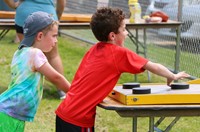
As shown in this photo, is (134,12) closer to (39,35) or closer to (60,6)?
(60,6)

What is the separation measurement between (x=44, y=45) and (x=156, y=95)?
89 centimetres

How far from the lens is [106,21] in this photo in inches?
159

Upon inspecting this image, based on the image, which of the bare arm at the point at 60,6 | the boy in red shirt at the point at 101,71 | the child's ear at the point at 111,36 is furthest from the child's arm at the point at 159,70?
the bare arm at the point at 60,6

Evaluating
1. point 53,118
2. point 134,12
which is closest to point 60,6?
point 134,12

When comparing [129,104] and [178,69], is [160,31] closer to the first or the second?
[178,69]

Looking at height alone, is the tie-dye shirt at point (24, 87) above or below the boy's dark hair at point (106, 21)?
below

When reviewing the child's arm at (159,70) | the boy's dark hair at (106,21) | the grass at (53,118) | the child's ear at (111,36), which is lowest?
the grass at (53,118)

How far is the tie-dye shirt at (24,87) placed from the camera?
158 inches

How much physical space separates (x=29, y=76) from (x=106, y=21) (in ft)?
2.09

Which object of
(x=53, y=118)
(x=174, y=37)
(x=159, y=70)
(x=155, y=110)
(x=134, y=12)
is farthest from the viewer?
(x=174, y=37)

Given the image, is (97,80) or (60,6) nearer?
(97,80)

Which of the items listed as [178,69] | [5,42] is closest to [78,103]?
[178,69]

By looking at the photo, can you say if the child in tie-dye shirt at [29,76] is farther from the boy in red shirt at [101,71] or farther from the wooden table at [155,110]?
the wooden table at [155,110]

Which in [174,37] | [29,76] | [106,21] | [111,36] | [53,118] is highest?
[106,21]
